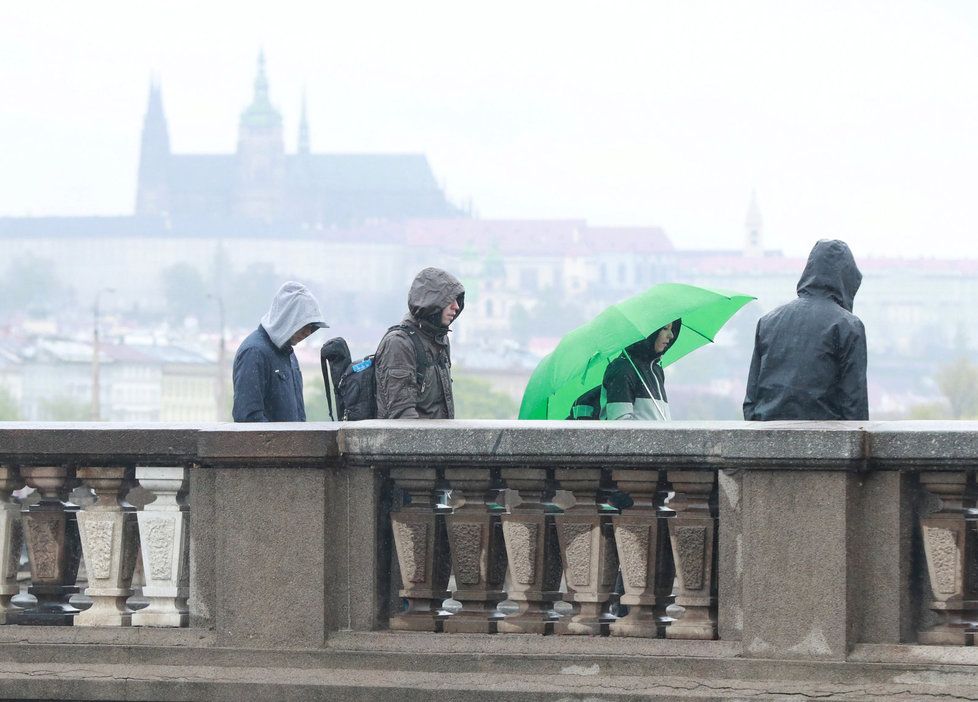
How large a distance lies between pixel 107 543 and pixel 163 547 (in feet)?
0.55

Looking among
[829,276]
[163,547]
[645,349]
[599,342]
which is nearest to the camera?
[163,547]

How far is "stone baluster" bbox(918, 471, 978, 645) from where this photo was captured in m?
4.97

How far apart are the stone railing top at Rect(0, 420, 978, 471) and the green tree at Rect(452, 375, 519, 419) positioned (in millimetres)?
128696

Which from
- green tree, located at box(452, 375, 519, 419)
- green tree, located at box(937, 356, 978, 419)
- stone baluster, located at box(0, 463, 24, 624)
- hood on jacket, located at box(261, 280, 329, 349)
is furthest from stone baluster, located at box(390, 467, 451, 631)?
green tree, located at box(937, 356, 978, 419)

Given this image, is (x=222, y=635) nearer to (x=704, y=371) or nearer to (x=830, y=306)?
(x=830, y=306)

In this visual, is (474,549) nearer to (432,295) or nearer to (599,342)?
(432,295)

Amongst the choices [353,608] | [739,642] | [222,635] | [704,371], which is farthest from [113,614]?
[704,371]

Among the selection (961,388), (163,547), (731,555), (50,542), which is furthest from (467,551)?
(961,388)

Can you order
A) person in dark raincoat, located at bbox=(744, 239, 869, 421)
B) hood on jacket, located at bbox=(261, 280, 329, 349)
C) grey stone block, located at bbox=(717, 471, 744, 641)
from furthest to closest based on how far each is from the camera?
hood on jacket, located at bbox=(261, 280, 329, 349) < person in dark raincoat, located at bbox=(744, 239, 869, 421) < grey stone block, located at bbox=(717, 471, 744, 641)

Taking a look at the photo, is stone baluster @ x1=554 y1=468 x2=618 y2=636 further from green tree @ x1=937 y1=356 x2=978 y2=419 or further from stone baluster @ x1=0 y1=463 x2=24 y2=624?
green tree @ x1=937 y1=356 x2=978 y2=419

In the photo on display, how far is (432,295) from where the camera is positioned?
646 centimetres

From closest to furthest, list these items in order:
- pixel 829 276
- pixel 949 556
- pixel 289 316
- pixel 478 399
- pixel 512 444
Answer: pixel 949 556 → pixel 512 444 → pixel 829 276 → pixel 289 316 → pixel 478 399

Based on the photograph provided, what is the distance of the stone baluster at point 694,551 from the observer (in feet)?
16.9

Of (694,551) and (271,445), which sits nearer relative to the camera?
(694,551)
